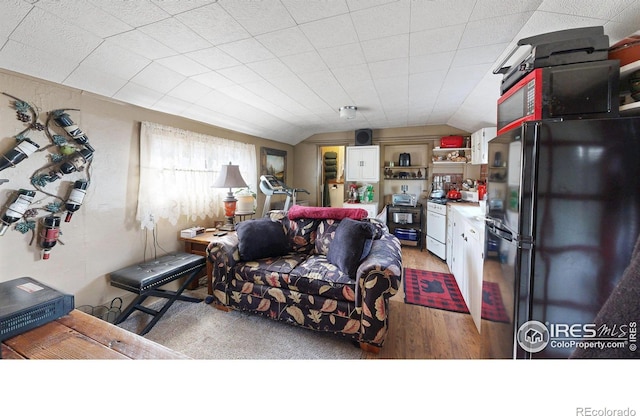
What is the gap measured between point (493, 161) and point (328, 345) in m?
1.72

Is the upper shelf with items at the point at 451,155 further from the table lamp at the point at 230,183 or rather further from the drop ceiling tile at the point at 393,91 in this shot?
the table lamp at the point at 230,183

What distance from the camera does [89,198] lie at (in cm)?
196

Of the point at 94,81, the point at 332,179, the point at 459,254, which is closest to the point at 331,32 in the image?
the point at 94,81

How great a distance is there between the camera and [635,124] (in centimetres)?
90

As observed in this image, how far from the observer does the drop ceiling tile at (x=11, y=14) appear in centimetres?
120

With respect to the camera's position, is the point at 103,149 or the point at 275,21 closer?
the point at 275,21

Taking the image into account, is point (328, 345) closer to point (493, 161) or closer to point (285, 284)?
point (285, 284)

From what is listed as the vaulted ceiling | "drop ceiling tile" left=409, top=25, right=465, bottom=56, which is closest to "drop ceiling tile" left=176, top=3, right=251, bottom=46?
the vaulted ceiling

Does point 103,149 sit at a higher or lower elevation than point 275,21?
lower

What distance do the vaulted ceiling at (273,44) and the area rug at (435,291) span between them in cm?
167

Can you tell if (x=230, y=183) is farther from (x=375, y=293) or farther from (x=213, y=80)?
(x=375, y=293)

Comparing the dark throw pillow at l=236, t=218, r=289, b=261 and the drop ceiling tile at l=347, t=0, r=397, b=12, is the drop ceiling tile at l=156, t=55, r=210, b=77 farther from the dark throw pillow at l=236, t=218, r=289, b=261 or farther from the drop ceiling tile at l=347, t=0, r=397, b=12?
the dark throw pillow at l=236, t=218, r=289, b=261

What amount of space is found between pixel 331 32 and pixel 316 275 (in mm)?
1792
